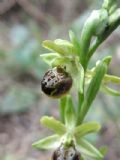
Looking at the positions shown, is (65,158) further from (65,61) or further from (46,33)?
(46,33)

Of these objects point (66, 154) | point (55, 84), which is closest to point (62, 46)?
point (55, 84)

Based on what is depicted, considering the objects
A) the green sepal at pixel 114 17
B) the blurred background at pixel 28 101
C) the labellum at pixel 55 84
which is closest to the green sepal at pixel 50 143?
the labellum at pixel 55 84

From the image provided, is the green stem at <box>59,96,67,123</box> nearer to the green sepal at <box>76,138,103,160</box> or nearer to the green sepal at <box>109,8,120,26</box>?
the green sepal at <box>76,138,103,160</box>

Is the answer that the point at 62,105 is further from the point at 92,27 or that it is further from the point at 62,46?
the point at 92,27

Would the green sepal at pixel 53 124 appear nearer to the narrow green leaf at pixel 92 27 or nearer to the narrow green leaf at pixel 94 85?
the narrow green leaf at pixel 94 85

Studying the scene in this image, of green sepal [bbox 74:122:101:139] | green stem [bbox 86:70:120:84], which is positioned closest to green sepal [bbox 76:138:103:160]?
green sepal [bbox 74:122:101:139]
